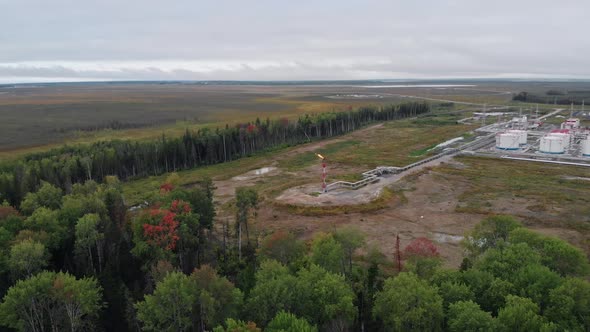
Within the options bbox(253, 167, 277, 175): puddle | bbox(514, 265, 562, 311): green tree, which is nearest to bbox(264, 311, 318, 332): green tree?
bbox(514, 265, 562, 311): green tree

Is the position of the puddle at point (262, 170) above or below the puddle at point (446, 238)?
above

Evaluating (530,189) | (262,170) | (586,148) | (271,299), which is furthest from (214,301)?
(586,148)

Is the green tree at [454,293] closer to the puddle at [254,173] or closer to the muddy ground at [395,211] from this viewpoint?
the muddy ground at [395,211]

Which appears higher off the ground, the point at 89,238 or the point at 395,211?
the point at 89,238

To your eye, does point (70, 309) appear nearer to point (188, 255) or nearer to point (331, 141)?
point (188, 255)

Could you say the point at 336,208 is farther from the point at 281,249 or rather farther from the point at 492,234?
the point at 492,234

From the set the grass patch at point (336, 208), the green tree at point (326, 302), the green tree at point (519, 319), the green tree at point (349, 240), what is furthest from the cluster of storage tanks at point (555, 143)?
the green tree at point (326, 302)
